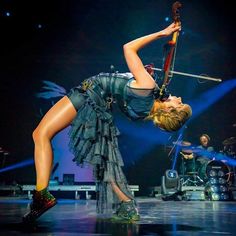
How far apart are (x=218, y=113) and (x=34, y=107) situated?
4.58 metres

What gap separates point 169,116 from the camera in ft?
7.64

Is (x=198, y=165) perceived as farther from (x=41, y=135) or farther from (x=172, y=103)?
(x=41, y=135)

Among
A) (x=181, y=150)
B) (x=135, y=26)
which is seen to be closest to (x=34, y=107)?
(x=135, y=26)

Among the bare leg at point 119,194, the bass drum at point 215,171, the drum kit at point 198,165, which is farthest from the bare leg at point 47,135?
the drum kit at point 198,165

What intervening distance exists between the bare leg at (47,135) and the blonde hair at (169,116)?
0.57 m

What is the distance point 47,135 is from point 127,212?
0.76 m

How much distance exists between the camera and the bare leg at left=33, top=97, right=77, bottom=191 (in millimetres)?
2250

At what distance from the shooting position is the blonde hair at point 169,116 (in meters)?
2.32

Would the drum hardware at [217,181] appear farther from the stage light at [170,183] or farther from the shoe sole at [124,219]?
the shoe sole at [124,219]

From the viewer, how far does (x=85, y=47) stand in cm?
830

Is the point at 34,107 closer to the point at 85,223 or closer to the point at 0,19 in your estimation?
the point at 0,19

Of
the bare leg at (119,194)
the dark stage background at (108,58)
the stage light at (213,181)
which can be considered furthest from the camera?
the dark stage background at (108,58)

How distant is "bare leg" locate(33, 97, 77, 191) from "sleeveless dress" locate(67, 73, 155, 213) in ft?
0.22

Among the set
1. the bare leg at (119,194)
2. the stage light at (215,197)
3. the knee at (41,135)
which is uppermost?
the knee at (41,135)
